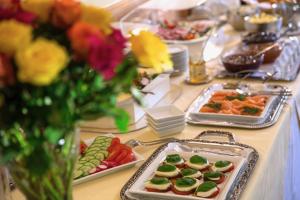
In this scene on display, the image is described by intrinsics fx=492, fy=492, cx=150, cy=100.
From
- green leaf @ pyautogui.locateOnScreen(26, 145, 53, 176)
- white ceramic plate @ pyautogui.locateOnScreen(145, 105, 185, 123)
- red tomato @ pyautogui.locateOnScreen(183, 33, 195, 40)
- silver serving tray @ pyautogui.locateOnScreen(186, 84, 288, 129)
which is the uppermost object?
red tomato @ pyautogui.locateOnScreen(183, 33, 195, 40)

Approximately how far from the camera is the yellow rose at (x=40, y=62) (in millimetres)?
545

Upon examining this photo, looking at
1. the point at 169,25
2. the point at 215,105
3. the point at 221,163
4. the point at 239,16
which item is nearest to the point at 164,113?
the point at 215,105

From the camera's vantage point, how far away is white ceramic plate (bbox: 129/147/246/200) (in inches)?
38.2

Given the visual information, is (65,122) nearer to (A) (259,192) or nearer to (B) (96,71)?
(B) (96,71)

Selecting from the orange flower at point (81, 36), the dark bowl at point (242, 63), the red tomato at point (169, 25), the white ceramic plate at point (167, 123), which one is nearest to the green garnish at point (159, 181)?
the white ceramic plate at point (167, 123)

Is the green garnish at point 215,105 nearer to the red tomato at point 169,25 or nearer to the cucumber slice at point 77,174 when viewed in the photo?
the cucumber slice at point 77,174

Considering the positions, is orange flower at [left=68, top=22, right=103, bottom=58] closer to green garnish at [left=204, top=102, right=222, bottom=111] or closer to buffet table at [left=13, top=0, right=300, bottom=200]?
buffet table at [left=13, top=0, right=300, bottom=200]

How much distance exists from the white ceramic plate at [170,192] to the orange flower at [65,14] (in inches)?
18.4

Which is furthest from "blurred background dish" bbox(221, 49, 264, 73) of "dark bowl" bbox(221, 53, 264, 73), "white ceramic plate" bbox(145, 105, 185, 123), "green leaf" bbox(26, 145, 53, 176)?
"green leaf" bbox(26, 145, 53, 176)

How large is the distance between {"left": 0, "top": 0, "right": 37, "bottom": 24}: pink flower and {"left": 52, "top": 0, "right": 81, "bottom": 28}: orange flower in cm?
3

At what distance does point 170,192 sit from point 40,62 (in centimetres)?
53

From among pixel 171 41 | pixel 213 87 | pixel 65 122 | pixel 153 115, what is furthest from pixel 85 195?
pixel 171 41

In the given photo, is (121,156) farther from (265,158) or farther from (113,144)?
(265,158)

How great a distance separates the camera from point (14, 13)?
63cm
